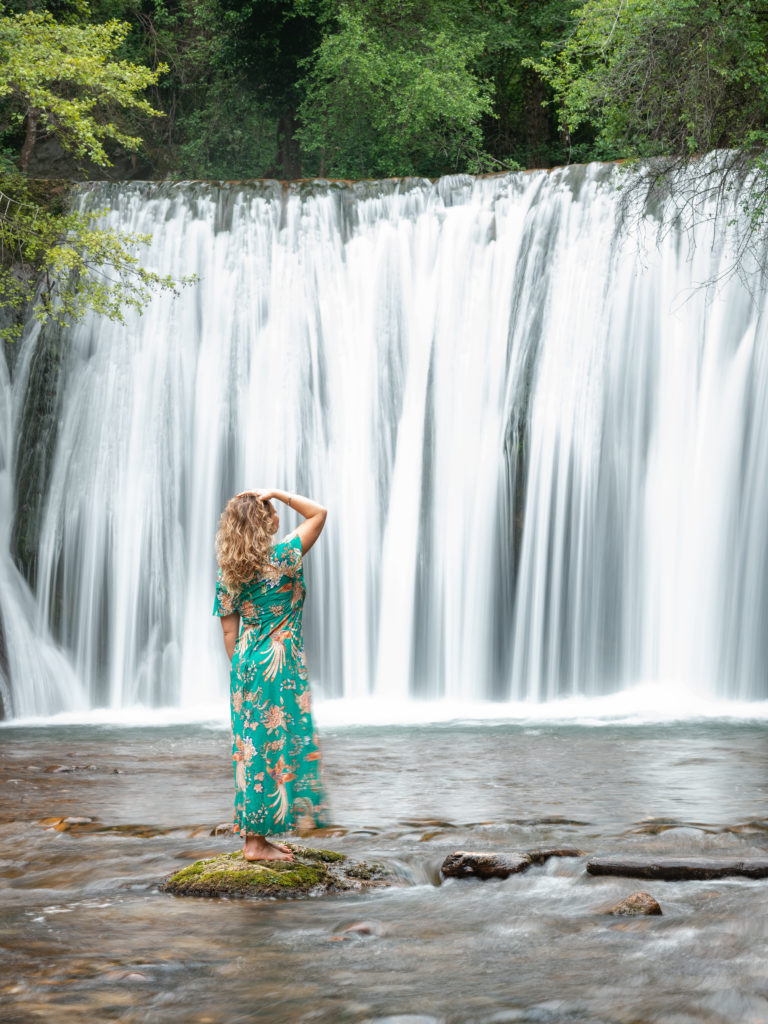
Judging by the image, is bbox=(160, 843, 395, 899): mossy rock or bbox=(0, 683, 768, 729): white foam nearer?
bbox=(160, 843, 395, 899): mossy rock

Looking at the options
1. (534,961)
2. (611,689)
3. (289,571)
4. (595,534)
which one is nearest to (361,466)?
(595,534)

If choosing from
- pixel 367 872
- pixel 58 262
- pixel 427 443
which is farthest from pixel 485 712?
pixel 367 872

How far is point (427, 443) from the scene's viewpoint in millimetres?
14875

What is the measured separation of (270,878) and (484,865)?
94 cm

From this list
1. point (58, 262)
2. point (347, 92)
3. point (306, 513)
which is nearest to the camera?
point (306, 513)

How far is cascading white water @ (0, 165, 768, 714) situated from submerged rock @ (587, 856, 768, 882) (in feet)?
26.6

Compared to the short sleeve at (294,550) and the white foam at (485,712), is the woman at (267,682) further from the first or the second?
the white foam at (485,712)

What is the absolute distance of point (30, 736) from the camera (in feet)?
39.1

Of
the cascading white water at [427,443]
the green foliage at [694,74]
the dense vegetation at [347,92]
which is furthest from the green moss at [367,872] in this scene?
the green foliage at [694,74]

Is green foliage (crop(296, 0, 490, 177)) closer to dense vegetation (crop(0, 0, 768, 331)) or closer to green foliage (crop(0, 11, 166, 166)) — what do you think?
dense vegetation (crop(0, 0, 768, 331))

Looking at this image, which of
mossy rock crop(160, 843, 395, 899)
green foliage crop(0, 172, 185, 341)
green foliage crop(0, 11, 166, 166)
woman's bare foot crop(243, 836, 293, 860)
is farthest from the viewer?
green foliage crop(0, 11, 166, 166)

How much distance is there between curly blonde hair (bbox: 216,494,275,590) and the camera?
5.03 m

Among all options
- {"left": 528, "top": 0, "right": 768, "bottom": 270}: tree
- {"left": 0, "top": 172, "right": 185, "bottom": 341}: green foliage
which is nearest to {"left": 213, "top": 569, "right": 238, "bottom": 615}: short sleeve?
{"left": 0, "top": 172, "right": 185, "bottom": 341}: green foliage

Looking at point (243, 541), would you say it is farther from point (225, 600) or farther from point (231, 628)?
point (231, 628)
